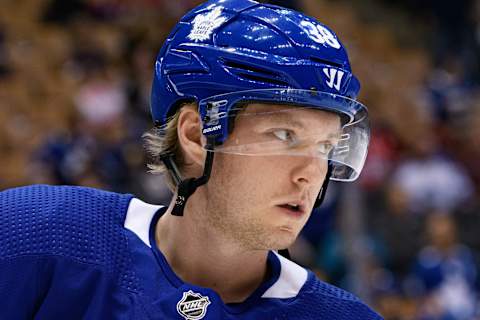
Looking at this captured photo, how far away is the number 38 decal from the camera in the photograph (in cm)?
182

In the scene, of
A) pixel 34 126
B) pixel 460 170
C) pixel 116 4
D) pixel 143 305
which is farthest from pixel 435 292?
pixel 143 305

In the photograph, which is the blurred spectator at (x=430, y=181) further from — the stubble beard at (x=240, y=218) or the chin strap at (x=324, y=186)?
the stubble beard at (x=240, y=218)

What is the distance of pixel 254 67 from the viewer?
179 cm

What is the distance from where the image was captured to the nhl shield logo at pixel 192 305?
5.89ft

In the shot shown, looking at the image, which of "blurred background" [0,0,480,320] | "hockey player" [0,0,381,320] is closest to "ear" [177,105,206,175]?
"hockey player" [0,0,381,320]

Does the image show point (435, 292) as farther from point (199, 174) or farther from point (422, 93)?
point (199, 174)

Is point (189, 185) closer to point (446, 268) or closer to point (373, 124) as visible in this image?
point (446, 268)

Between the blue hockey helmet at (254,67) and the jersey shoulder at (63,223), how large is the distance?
258mm

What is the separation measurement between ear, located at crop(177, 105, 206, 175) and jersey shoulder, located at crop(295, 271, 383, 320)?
33cm

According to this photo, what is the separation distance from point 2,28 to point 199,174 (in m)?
5.73

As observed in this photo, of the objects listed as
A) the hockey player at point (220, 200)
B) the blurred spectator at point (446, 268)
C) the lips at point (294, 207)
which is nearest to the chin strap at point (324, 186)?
the hockey player at point (220, 200)

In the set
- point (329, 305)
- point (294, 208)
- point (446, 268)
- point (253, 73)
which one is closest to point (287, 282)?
point (329, 305)

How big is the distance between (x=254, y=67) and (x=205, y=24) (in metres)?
0.16

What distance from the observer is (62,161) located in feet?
20.0
